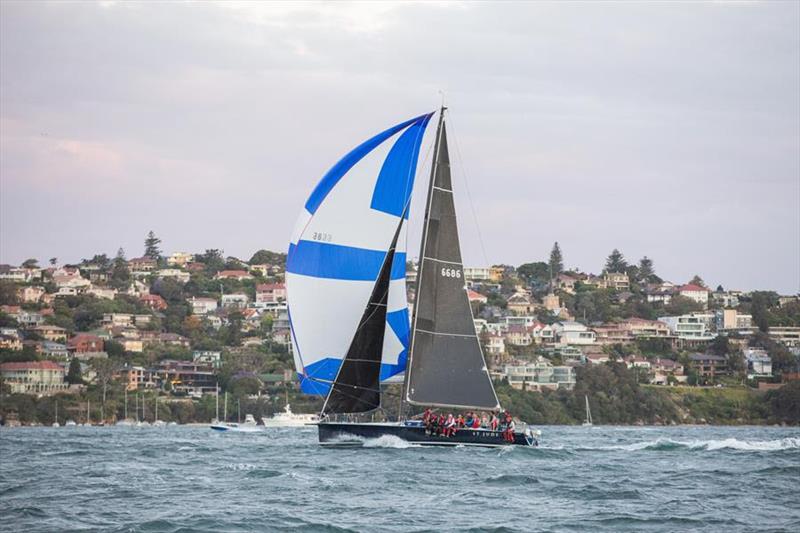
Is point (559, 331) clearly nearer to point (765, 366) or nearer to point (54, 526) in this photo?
point (765, 366)

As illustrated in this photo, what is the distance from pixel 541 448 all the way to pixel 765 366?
118m

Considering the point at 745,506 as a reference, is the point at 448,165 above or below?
above

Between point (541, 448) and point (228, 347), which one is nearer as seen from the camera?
point (541, 448)

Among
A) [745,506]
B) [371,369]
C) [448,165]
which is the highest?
[448,165]

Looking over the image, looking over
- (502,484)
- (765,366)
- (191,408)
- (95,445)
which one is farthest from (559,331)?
(502,484)

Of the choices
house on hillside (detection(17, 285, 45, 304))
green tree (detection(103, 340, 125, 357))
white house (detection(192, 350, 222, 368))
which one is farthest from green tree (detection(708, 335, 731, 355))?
house on hillside (detection(17, 285, 45, 304))

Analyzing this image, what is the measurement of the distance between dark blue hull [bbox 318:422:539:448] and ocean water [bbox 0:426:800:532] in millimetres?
343

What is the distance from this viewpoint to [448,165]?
4769 cm

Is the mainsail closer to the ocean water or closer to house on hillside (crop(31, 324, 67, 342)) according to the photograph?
the ocean water

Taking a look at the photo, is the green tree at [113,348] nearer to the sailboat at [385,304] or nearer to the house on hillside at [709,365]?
the house on hillside at [709,365]

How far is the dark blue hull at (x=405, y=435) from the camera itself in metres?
46.1

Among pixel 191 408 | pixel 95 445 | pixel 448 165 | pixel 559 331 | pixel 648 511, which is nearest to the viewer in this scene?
pixel 648 511

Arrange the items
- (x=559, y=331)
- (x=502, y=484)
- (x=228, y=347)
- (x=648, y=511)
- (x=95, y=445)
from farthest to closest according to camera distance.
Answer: (x=559, y=331), (x=228, y=347), (x=95, y=445), (x=502, y=484), (x=648, y=511)

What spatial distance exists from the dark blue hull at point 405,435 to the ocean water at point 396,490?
0.34m
